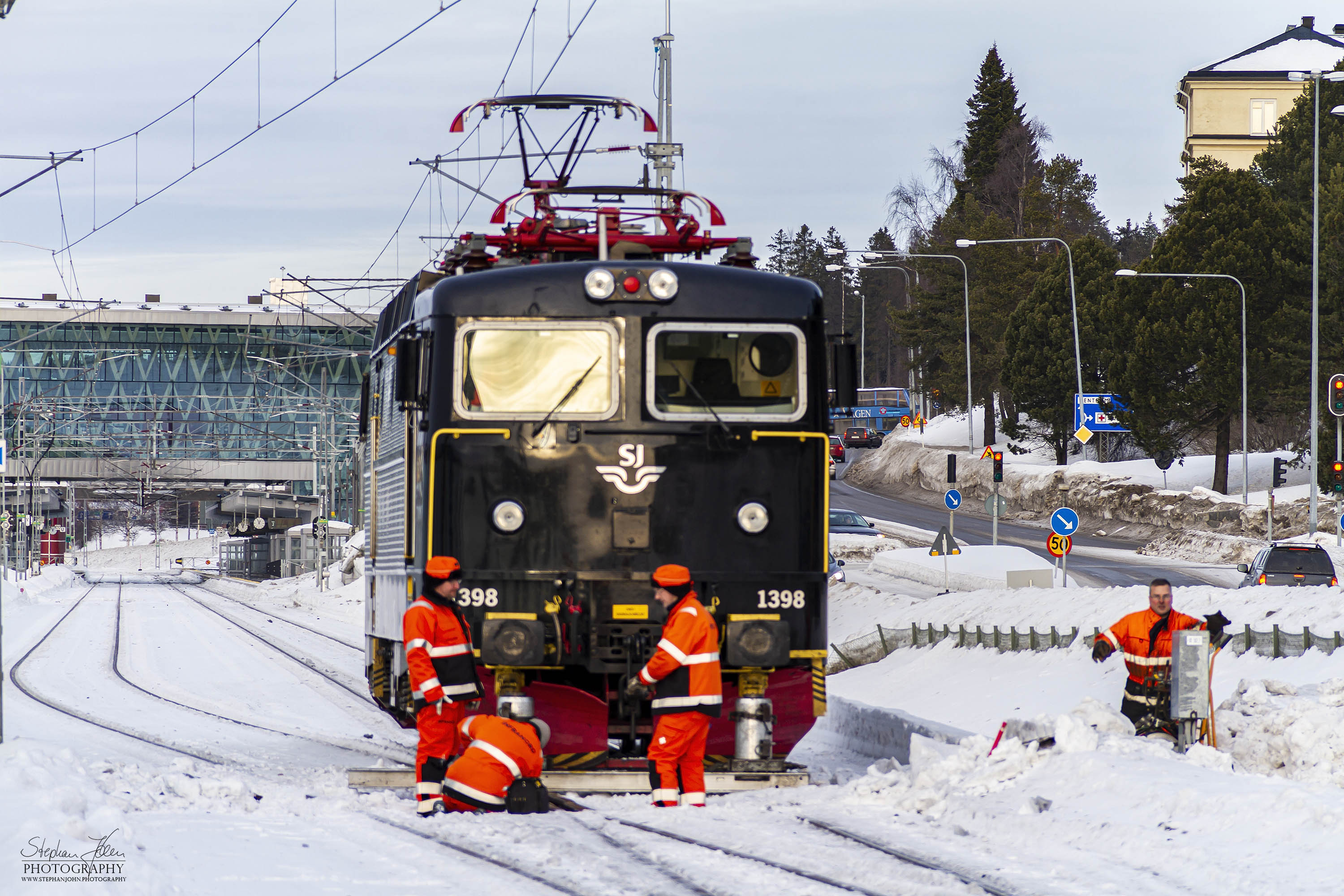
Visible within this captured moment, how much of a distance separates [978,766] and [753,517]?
7.28 feet

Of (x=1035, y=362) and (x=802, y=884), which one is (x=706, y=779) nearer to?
(x=802, y=884)

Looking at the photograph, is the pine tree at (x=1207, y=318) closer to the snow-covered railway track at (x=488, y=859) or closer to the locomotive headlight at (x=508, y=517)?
the locomotive headlight at (x=508, y=517)

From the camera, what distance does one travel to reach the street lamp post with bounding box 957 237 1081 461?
1791 inches

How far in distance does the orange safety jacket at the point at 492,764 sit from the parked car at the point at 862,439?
77.0 m

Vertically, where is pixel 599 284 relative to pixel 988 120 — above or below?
below

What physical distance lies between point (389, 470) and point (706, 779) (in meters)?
4.07

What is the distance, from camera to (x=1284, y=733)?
10430 mm

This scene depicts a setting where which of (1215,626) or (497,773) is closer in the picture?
(497,773)

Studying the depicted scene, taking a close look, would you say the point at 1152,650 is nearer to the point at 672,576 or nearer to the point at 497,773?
the point at 672,576

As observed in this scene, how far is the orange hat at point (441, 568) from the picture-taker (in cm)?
1027

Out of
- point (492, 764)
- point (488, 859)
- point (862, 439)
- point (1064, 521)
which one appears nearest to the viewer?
point (488, 859)

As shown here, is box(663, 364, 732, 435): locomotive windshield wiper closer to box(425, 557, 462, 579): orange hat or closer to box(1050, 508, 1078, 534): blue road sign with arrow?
box(425, 557, 462, 579): orange hat

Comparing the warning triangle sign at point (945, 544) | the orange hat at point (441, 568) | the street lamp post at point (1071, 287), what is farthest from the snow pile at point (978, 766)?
the street lamp post at point (1071, 287)

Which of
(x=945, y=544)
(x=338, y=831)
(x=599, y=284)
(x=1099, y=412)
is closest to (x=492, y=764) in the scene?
(x=338, y=831)
